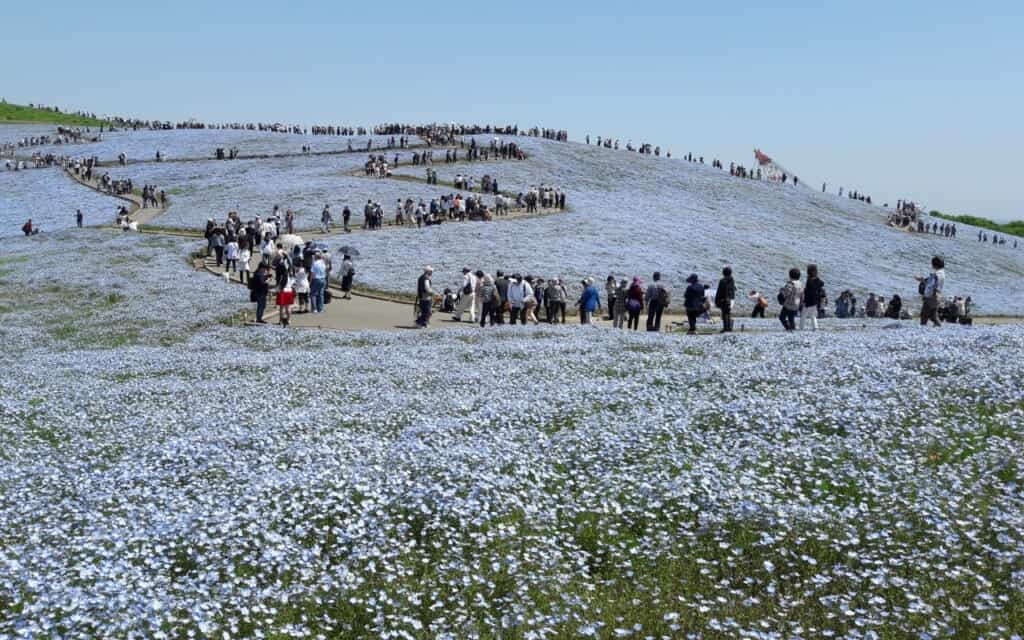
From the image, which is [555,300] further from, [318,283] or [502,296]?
[318,283]

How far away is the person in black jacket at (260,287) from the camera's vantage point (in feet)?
96.5

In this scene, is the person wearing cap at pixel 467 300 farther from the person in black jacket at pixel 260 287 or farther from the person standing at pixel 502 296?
the person in black jacket at pixel 260 287

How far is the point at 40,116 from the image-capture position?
141 meters

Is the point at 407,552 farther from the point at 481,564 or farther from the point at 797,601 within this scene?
the point at 797,601

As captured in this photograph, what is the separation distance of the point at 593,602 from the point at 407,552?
2125 millimetres

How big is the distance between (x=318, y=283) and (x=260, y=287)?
136 inches

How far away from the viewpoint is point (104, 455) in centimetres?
1373

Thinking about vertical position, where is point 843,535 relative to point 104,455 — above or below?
above

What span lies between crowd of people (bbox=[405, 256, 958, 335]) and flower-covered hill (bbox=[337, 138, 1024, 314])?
6736 millimetres

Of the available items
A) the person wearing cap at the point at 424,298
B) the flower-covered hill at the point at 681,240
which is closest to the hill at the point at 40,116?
the flower-covered hill at the point at 681,240

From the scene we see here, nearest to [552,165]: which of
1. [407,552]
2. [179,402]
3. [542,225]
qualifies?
[542,225]

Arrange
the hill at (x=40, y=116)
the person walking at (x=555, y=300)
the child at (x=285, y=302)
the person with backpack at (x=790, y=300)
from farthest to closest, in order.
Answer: the hill at (x=40, y=116)
the person walking at (x=555, y=300)
the child at (x=285, y=302)
the person with backpack at (x=790, y=300)

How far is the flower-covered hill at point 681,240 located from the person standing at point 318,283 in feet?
19.6

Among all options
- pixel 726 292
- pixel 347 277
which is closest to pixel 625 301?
pixel 726 292
